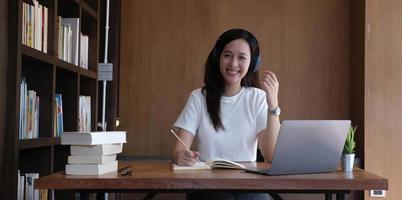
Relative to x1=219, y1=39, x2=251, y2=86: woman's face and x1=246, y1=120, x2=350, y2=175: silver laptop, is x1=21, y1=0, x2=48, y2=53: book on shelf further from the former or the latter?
x1=246, y1=120, x2=350, y2=175: silver laptop

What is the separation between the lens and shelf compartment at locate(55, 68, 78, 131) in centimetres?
330

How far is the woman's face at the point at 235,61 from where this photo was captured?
211 centimetres

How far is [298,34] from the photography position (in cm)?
398

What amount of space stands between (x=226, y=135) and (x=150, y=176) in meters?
0.54

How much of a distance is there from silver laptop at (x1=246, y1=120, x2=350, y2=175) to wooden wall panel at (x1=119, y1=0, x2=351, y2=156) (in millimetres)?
2238

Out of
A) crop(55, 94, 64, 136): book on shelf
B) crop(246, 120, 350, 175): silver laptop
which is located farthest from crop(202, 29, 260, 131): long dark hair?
crop(55, 94, 64, 136): book on shelf

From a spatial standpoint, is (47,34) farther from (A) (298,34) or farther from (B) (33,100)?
(A) (298,34)

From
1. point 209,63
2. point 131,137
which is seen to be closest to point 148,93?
point 131,137

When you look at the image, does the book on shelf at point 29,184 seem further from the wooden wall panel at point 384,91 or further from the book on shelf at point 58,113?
the wooden wall panel at point 384,91

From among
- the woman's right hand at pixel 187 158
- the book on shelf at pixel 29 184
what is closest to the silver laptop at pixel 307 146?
the woman's right hand at pixel 187 158

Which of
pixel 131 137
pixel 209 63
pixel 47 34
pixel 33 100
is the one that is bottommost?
pixel 131 137

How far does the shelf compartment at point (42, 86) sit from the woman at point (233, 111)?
101 centimetres

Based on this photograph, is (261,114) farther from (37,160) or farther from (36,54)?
(37,160)

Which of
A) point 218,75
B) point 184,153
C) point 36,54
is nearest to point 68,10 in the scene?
point 36,54
